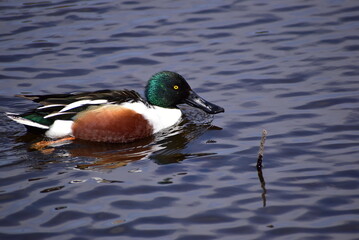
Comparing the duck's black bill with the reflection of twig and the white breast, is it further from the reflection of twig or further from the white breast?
the reflection of twig

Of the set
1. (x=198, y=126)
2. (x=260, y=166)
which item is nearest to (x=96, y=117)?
(x=198, y=126)

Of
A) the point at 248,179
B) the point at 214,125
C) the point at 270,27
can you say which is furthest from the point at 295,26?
the point at 248,179

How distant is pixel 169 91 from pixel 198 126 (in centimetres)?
66

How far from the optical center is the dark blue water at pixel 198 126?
229 inches

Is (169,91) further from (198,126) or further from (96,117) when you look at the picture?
(96,117)

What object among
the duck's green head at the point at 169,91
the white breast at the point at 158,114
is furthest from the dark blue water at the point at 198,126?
the duck's green head at the point at 169,91

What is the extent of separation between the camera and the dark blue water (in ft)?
19.1

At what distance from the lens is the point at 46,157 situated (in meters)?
7.39

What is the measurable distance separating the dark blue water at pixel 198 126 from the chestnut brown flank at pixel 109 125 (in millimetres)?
168

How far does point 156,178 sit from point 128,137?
1.42 meters

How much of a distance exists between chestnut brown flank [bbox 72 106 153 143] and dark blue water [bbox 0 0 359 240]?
168mm

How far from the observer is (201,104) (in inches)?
332

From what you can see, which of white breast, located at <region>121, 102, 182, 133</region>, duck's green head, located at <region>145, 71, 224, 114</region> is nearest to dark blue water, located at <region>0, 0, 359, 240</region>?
white breast, located at <region>121, 102, 182, 133</region>

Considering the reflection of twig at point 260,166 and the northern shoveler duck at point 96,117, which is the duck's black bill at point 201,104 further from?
the reflection of twig at point 260,166
